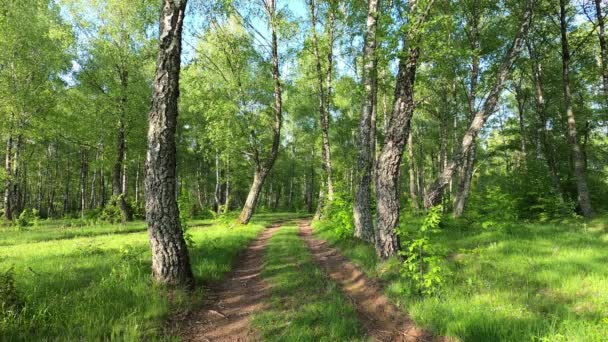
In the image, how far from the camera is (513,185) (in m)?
20.8

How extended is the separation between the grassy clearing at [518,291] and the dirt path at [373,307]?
17 cm

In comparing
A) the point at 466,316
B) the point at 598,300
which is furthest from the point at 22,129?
the point at 598,300

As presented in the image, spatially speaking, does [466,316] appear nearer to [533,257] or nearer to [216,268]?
[533,257]

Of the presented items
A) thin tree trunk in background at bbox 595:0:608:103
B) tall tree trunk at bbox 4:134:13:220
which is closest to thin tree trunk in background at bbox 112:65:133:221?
tall tree trunk at bbox 4:134:13:220

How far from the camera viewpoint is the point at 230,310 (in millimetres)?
6039

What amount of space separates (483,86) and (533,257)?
50.9 feet

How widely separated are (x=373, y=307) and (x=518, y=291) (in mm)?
2444

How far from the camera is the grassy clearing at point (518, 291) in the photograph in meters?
4.31

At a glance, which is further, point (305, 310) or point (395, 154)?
point (395, 154)

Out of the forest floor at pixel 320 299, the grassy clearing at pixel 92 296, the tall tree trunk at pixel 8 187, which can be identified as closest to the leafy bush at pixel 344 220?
the forest floor at pixel 320 299

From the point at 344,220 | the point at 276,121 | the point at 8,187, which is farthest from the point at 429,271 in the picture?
the point at 8,187

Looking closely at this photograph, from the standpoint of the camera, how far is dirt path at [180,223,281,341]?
502cm

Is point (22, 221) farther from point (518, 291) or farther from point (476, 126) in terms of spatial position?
point (518, 291)

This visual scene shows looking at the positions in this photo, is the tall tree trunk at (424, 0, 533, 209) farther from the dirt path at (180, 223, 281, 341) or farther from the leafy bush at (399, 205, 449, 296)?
the dirt path at (180, 223, 281, 341)
